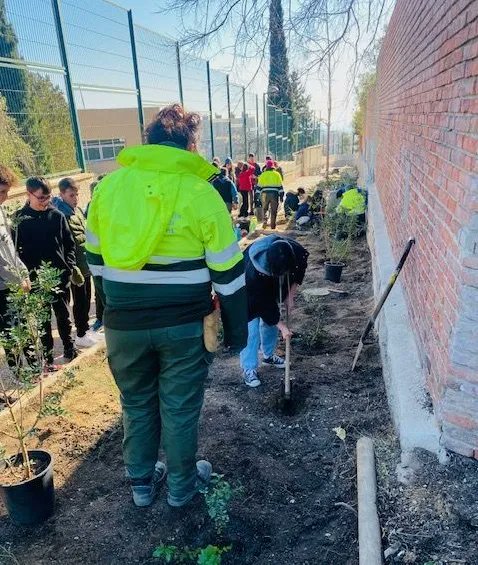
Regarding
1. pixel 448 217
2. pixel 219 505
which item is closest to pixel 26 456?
pixel 219 505

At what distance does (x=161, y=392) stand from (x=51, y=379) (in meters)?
1.77

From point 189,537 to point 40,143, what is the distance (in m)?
7.05

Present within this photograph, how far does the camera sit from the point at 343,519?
2.43m

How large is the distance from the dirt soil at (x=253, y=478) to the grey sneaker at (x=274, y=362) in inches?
3.4

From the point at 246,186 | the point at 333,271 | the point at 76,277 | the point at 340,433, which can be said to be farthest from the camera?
the point at 246,186

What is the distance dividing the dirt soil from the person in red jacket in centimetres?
944

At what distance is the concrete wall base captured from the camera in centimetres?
252

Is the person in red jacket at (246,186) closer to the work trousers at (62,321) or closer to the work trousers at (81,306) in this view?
the work trousers at (81,306)

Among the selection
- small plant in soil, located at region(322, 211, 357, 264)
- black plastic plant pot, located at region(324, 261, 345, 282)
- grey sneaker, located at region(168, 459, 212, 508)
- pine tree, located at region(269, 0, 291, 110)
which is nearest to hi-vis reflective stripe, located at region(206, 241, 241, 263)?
grey sneaker, located at region(168, 459, 212, 508)

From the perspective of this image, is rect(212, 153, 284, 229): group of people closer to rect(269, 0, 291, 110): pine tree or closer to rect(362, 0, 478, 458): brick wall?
rect(269, 0, 291, 110): pine tree

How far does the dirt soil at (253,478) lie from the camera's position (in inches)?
91.1

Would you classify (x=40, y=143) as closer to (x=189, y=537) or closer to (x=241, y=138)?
(x=189, y=537)

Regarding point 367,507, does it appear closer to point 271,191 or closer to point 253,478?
point 253,478

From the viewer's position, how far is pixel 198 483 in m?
2.65
